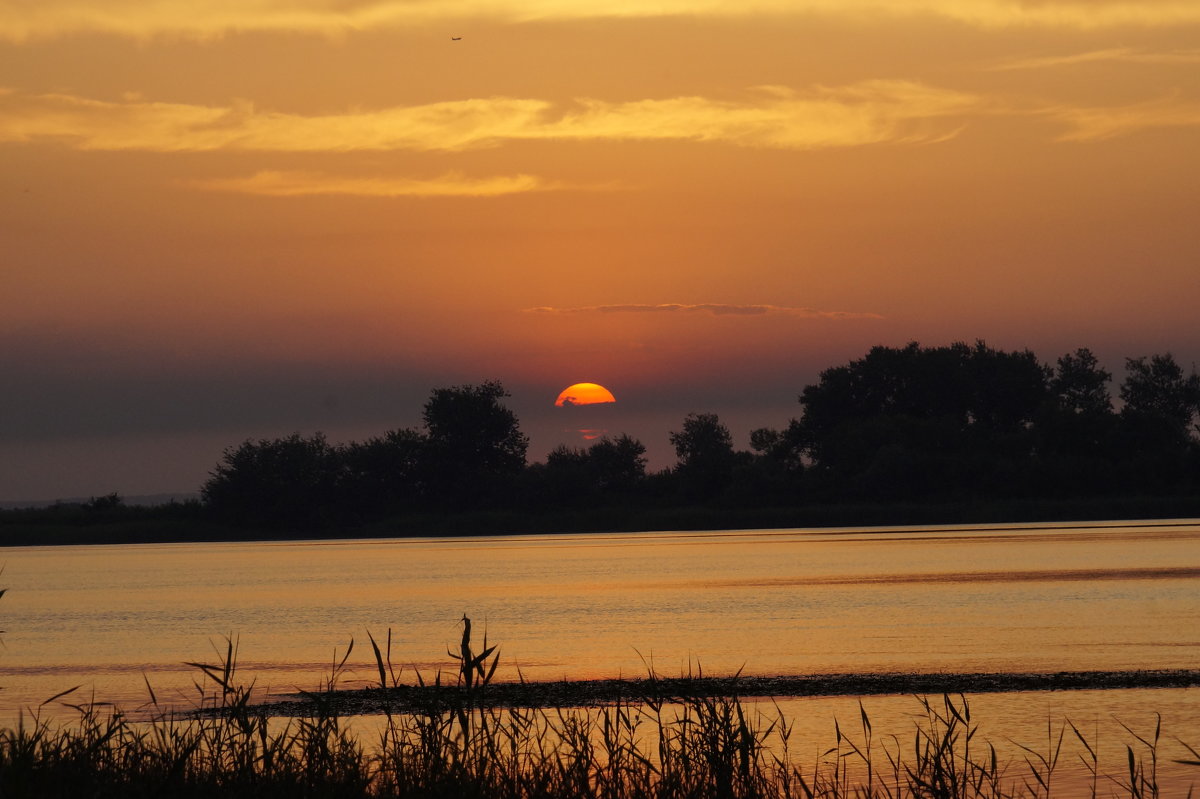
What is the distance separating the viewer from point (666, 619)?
4881cm

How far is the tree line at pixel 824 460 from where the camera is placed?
129 metres

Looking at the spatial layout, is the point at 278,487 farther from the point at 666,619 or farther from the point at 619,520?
the point at 666,619

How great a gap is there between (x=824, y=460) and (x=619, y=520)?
2102cm

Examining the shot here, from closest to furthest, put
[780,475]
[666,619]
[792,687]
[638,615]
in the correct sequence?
[792,687] < [666,619] < [638,615] < [780,475]

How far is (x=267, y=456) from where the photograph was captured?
479 ft

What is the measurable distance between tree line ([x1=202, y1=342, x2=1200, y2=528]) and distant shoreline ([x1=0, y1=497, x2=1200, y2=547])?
50.8 inches

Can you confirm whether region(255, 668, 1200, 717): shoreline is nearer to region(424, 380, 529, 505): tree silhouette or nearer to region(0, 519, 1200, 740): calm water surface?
region(0, 519, 1200, 740): calm water surface

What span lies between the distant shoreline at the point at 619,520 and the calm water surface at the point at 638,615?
24.3 meters

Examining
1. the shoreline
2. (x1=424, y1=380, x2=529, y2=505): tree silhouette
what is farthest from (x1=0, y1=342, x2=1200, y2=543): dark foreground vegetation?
the shoreline

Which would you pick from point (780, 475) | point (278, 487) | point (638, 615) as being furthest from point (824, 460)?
point (638, 615)

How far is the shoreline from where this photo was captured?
90.2 ft

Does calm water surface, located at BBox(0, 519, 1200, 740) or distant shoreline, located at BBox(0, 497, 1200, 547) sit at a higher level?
distant shoreline, located at BBox(0, 497, 1200, 547)

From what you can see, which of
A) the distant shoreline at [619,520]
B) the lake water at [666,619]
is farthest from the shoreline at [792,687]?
the distant shoreline at [619,520]

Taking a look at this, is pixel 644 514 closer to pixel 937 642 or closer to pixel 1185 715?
pixel 937 642
